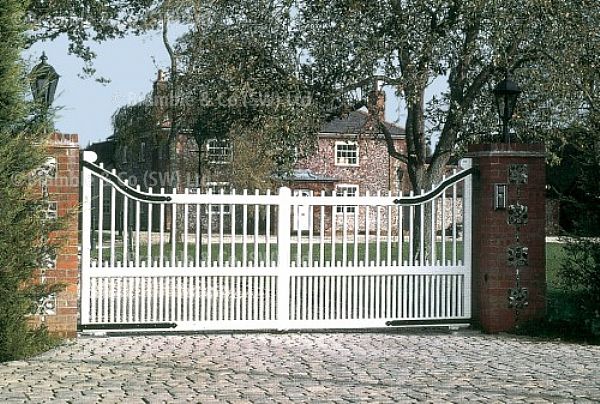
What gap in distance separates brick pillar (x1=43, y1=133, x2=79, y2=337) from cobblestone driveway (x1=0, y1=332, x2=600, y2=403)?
0.42 meters

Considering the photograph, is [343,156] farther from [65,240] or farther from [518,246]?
[65,240]

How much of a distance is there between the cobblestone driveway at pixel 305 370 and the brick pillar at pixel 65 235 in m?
0.42

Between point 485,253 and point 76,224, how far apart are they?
523 centimetres

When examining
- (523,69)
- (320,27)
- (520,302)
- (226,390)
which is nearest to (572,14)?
(523,69)

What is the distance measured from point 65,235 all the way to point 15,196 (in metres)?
1.22

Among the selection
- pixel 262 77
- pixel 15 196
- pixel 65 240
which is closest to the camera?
pixel 15 196

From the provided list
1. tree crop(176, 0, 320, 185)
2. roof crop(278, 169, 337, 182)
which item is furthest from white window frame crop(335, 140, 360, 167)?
tree crop(176, 0, 320, 185)

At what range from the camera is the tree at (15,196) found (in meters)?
9.52

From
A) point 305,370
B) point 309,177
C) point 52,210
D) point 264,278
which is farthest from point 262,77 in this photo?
point 309,177

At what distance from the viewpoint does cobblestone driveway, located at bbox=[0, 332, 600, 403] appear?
773 cm

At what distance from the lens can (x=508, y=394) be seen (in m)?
7.85

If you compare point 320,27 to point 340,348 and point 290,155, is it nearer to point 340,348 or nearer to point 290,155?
point 290,155

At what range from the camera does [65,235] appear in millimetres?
10688

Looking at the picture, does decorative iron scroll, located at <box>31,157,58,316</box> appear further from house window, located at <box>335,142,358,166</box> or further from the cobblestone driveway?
house window, located at <box>335,142,358,166</box>
